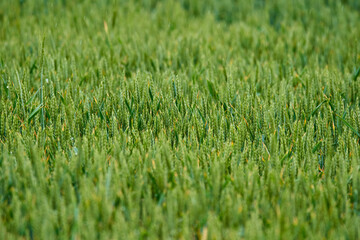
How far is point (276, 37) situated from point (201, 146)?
182 cm

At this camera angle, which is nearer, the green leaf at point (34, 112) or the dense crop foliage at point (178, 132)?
the dense crop foliage at point (178, 132)

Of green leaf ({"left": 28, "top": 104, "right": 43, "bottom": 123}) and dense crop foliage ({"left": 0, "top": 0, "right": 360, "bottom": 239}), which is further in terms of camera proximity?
green leaf ({"left": 28, "top": 104, "right": 43, "bottom": 123})

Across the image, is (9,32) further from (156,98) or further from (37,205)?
(37,205)

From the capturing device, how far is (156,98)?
2072mm

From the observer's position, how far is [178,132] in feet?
6.27

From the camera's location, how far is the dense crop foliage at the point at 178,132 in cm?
136

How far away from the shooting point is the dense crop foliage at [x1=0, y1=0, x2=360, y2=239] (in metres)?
1.36

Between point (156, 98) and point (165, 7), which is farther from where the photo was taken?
point (165, 7)

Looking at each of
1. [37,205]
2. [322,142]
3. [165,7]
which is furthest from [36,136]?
[165,7]

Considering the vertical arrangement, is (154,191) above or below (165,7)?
below

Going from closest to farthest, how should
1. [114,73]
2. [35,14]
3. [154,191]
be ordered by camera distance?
[154,191] → [114,73] → [35,14]

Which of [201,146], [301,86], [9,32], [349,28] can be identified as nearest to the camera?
[201,146]

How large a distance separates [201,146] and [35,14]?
2646mm

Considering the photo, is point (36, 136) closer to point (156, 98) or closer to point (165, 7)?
point (156, 98)
